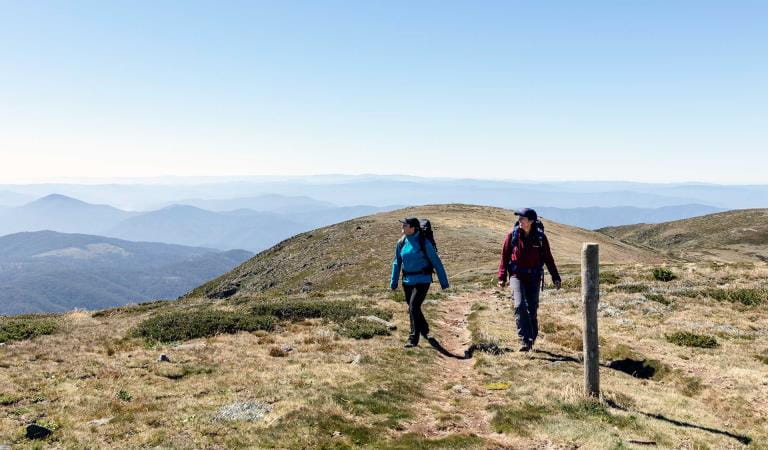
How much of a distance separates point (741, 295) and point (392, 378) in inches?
771

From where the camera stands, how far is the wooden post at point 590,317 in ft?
33.0

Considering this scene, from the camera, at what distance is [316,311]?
69.9 ft

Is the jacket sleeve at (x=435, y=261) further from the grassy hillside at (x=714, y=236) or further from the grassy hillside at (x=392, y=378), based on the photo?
the grassy hillside at (x=714, y=236)

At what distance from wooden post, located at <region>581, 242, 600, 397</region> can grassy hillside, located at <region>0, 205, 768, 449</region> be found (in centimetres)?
47

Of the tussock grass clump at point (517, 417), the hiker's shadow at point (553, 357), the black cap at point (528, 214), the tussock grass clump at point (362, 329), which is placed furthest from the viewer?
the tussock grass clump at point (362, 329)

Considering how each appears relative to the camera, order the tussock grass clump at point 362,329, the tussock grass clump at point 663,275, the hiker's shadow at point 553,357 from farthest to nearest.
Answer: the tussock grass clump at point 663,275, the tussock grass clump at point 362,329, the hiker's shadow at point 553,357

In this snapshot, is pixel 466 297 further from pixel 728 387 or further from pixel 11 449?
pixel 11 449

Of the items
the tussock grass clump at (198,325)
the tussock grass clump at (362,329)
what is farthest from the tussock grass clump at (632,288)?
the tussock grass clump at (198,325)

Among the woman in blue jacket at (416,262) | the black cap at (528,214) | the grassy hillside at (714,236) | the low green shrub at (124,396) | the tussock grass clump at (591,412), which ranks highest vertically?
the black cap at (528,214)

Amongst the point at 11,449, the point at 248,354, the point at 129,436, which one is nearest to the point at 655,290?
the point at 248,354

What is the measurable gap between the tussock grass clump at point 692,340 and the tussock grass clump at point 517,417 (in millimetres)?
8335

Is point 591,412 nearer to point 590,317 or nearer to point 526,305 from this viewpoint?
point 590,317

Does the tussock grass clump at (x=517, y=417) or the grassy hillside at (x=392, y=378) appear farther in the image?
the tussock grass clump at (x=517, y=417)

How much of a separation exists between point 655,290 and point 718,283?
497 cm
